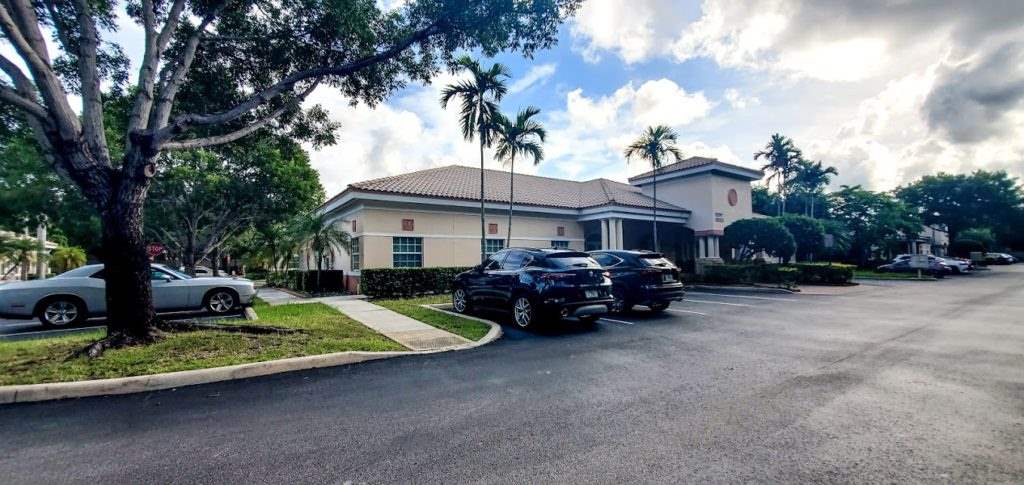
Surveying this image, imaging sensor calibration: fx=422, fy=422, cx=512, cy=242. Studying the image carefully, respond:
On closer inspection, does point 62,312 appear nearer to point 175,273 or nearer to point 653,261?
point 175,273

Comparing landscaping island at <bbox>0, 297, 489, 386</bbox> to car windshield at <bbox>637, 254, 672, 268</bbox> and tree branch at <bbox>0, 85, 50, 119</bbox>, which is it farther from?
car windshield at <bbox>637, 254, 672, 268</bbox>

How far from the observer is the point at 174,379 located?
200 inches

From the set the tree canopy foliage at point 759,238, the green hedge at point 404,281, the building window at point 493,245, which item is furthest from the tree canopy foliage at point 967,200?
the green hedge at point 404,281

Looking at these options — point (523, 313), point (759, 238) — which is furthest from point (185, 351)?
point (759, 238)

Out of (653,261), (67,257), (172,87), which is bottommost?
(653,261)

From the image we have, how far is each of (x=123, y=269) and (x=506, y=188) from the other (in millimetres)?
16433

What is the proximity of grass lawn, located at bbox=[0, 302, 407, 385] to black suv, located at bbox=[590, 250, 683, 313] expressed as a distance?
20.2ft

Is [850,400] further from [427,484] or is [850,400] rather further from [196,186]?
[196,186]

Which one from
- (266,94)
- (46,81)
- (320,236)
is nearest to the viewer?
(46,81)

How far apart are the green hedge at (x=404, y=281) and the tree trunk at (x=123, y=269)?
7.88m

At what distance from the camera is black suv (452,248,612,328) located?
842 centimetres

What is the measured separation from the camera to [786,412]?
13.4 ft

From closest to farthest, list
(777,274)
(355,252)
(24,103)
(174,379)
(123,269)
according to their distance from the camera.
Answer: (174,379)
(24,103)
(123,269)
(355,252)
(777,274)

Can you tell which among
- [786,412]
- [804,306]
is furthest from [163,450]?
[804,306]
